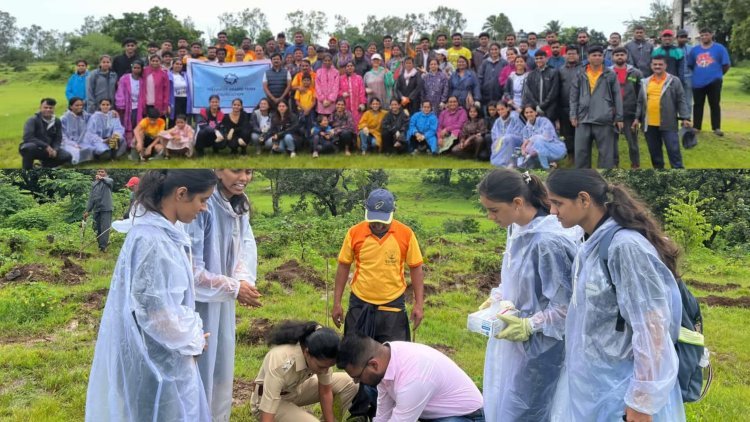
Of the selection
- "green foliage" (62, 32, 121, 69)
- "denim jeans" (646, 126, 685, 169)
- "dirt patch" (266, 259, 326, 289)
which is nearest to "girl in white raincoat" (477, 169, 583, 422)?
"dirt patch" (266, 259, 326, 289)

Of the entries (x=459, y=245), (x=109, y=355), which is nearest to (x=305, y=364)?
(x=109, y=355)

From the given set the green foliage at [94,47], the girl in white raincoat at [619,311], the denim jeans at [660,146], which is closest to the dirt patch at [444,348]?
the girl in white raincoat at [619,311]

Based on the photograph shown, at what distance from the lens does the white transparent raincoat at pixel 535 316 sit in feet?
11.0

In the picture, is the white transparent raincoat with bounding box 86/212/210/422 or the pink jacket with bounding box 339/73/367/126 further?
the pink jacket with bounding box 339/73/367/126

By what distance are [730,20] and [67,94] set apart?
9351 millimetres

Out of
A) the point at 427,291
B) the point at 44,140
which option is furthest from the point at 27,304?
the point at 427,291

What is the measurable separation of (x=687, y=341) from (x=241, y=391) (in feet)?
9.99

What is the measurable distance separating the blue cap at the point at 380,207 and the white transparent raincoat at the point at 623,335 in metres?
1.77

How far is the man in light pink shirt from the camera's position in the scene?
3.25 meters

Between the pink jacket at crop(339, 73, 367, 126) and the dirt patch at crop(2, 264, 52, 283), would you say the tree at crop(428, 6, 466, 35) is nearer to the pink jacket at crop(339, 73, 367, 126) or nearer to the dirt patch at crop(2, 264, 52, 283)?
the pink jacket at crop(339, 73, 367, 126)

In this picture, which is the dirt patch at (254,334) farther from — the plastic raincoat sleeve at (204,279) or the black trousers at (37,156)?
the black trousers at (37,156)

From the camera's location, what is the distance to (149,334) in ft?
9.57

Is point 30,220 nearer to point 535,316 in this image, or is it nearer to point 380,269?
point 380,269

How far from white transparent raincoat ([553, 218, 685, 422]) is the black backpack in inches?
1.0
